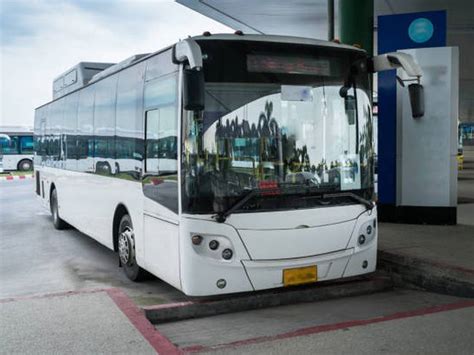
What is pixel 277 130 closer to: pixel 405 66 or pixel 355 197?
pixel 355 197

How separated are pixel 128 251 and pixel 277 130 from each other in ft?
9.08

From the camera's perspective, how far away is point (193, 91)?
5.16 meters

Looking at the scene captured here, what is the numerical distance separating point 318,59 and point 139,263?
3.17 meters

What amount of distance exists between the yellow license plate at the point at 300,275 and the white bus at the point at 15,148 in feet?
114

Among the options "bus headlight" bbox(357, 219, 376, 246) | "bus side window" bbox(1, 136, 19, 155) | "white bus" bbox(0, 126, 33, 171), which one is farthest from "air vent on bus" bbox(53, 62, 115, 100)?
"white bus" bbox(0, 126, 33, 171)

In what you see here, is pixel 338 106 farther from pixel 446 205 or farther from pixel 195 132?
pixel 446 205

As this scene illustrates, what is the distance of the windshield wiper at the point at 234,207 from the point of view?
17.9 feet

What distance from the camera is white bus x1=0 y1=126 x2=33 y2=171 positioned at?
37250mm

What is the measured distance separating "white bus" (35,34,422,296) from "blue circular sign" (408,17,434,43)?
4121 millimetres

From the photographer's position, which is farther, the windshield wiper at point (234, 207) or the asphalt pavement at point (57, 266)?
the asphalt pavement at point (57, 266)

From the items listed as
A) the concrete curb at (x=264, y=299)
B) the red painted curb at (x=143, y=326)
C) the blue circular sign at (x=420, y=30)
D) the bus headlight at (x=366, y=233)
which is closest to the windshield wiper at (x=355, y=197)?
the bus headlight at (x=366, y=233)

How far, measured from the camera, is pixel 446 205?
9.79 metres

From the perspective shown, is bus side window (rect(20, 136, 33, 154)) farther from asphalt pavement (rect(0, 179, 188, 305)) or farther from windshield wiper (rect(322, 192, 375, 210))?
windshield wiper (rect(322, 192, 375, 210))

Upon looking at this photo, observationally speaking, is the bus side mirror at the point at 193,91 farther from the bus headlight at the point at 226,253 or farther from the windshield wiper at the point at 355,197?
the windshield wiper at the point at 355,197
